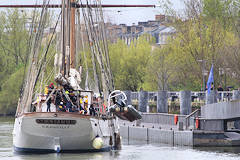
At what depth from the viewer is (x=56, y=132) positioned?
3581 cm

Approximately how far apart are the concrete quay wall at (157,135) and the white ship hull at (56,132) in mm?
7014

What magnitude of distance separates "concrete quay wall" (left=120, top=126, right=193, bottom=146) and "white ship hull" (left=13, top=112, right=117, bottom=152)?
701cm

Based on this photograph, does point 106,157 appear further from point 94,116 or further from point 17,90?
point 17,90

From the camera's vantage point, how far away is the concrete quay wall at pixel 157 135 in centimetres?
4231

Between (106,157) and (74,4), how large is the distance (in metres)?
14.1

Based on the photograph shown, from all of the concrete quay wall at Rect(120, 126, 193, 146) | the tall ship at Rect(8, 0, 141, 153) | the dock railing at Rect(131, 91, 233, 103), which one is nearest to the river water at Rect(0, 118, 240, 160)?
the tall ship at Rect(8, 0, 141, 153)

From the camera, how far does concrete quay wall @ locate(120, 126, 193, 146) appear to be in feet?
139

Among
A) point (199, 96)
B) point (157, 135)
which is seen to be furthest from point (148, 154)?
point (199, 96)

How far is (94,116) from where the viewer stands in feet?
120

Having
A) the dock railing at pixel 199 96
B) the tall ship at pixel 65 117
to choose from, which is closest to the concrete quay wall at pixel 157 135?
the tall ship at pixel 65 117

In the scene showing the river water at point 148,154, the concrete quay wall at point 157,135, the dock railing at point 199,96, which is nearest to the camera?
the river water at point 148,154

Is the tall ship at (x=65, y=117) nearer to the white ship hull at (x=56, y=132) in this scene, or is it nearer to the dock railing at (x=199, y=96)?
the white ship hull at (x=56, y=132)

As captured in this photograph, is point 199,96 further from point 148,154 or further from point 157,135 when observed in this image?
point 148,154

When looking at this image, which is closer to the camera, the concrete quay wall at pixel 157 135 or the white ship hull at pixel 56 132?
the white ship hull at pixel 56 132
